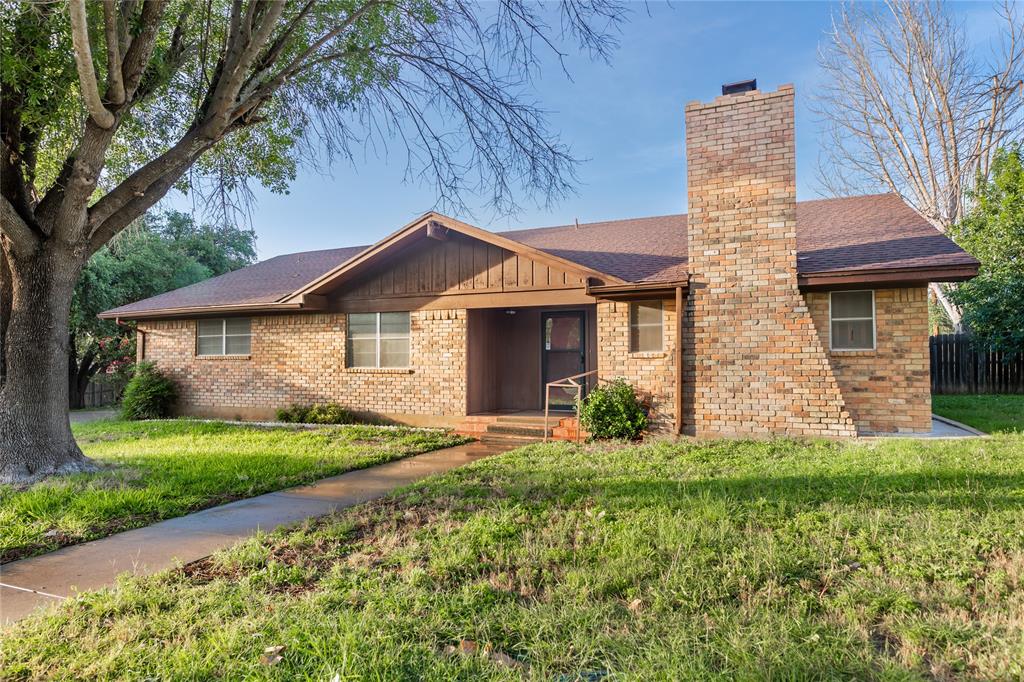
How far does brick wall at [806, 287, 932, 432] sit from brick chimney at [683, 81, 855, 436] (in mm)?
713

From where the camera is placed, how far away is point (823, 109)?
2122cm

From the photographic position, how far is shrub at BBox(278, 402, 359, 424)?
456 inches

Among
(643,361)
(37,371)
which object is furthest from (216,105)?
(643,361)

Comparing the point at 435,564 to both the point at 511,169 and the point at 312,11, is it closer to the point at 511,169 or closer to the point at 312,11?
the point at 511,169

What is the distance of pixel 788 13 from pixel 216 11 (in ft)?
28.2

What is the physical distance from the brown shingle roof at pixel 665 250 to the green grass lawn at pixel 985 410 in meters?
2.91

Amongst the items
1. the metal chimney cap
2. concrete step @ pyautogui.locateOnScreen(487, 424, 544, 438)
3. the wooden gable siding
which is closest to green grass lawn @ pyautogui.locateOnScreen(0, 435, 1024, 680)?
concrete step @ pyautogui.locateOnScreen(487, 424, 544, 438)

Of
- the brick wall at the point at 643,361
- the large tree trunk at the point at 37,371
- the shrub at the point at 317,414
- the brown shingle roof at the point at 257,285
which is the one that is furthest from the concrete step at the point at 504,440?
the brown shingle roof at the point at 257,285

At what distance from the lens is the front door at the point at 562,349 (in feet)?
37.2

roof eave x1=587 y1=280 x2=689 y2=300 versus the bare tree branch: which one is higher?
the bare tree branch

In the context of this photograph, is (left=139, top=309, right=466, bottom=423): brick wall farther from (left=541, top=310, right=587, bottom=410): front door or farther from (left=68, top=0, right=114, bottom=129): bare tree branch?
(left=68, top=0, right=114, bottom=129): bare tree branch

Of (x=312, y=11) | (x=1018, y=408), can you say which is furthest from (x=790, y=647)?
(x=1018, y=408)

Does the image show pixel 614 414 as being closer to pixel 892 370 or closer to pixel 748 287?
pixel 748 287

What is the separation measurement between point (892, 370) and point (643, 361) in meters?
3.57
